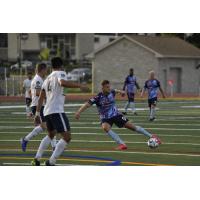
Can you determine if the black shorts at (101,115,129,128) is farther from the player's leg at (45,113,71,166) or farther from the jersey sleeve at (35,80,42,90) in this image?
the player's leg at (45,113,71,166)

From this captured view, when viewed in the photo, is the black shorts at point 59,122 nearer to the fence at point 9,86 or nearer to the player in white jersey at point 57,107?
the player in white jersey at point 57,107

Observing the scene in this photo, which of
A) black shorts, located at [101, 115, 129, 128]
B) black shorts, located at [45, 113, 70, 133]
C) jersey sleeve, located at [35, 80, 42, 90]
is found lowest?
black shorts, located at [101, 115, 129, 128]

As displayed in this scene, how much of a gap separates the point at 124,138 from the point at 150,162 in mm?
5449

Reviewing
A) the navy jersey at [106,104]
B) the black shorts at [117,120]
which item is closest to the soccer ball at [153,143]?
the black shorts at [117,120]

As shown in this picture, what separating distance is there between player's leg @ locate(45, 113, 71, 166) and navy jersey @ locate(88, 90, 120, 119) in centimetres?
312

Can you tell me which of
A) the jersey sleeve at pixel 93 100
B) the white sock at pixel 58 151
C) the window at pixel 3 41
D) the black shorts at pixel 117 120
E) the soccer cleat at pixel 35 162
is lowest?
the soccer cleat at pixel 35 162

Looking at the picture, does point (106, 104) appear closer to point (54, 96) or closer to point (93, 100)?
point (93, 100)

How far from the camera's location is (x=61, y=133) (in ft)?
44.0

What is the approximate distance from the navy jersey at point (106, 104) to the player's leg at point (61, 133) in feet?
10.2

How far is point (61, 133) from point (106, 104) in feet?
11.6

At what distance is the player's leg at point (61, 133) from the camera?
524 inches

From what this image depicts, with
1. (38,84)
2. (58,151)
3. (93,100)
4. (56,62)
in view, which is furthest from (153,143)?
(56,62)

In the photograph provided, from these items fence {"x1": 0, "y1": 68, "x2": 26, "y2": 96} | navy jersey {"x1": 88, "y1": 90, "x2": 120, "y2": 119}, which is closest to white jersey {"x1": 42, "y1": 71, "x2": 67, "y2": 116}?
navy jersey {"x1": 88, "y1": 90, "x2": 120, "y2": 119}

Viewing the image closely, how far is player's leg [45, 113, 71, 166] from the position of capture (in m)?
13.3
